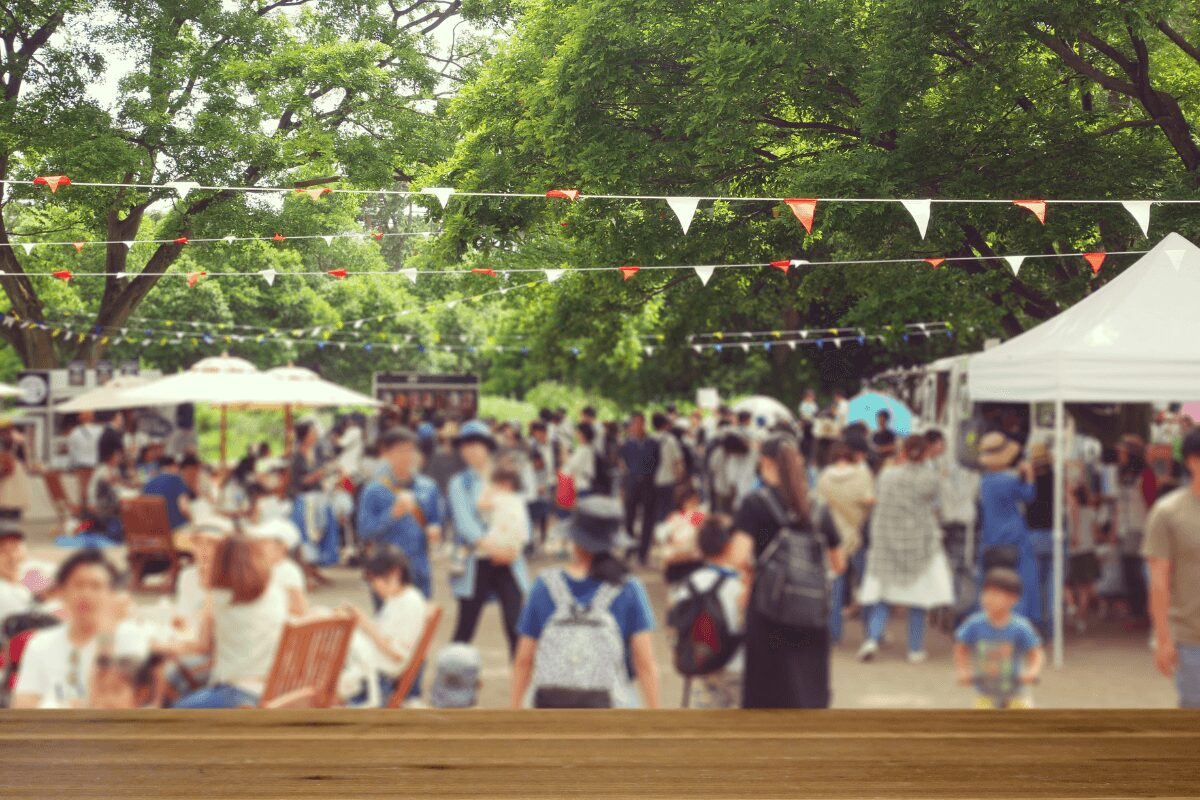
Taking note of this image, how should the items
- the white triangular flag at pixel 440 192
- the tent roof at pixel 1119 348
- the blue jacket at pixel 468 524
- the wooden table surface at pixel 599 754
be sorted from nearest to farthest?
1. the wooden table surface at pixel 599 754
2. the tent roof at pixel 1119 348
3. the blue jacket at pixel 468 524
4. the white triangular flag at pixel 440 192

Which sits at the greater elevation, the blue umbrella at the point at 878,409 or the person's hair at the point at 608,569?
the blue umbrella at the point at 878,409

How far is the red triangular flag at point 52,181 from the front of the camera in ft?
12.6

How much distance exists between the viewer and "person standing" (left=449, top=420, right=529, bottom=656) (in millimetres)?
3779

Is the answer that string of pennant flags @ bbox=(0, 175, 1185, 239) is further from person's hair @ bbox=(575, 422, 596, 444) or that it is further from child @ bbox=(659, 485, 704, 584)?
child @ bbox=(659, 485, 704, 584)

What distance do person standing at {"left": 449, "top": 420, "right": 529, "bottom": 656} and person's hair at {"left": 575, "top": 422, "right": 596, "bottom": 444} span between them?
28cm

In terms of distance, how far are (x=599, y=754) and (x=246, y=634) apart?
1.15m

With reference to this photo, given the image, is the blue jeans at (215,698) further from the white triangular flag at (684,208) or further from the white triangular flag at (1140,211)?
the white triangular flag at (1140,211)

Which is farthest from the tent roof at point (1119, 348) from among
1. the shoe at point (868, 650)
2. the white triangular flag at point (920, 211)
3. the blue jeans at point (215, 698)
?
the blue jeans at point (215, 698)

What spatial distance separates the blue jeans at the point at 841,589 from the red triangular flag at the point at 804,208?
1073mm

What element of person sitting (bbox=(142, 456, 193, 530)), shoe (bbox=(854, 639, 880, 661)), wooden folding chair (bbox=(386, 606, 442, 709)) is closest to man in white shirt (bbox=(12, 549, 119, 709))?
person sitting (bbox=(142, 456, 193, 530))

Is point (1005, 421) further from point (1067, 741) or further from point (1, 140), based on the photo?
point (1, 140)

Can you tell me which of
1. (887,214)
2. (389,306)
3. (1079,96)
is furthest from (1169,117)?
(389,306)

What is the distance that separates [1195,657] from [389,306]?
110 inches

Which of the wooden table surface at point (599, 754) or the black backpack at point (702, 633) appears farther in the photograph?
the black backpack at point (702, 633)
